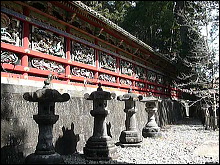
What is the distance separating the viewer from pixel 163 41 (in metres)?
18.4

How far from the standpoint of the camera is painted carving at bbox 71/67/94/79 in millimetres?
8102

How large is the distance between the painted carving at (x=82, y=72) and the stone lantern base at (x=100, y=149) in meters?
2.81

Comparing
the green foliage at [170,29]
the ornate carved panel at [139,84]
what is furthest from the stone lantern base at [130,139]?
the green foliage at [170,29]

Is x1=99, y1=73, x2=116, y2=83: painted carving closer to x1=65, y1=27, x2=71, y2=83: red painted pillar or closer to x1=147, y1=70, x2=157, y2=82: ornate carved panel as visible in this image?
x1=65, y1=27, x2=71, y2=83: red painted pillar

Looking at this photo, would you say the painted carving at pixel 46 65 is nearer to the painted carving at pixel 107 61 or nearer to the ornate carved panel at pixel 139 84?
the painted carving at pixel 107 61

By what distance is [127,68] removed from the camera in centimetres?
1220

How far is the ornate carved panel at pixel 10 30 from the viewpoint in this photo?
5.72 metres

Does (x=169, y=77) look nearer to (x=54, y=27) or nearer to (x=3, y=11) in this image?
(x=54, y=27)

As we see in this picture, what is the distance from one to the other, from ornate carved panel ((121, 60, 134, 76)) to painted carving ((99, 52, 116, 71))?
99cm

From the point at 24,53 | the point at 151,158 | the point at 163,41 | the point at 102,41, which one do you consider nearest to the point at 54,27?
the point at 24,53

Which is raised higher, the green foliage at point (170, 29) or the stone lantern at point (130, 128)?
the green foliage at point (170, 29)

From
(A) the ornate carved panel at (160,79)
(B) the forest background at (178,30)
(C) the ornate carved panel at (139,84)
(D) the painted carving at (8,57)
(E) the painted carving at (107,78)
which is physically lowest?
(C) the ornate carved panel at (139,84)

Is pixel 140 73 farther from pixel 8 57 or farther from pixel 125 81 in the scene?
pixel 8 57

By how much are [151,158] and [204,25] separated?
9.36 meters
